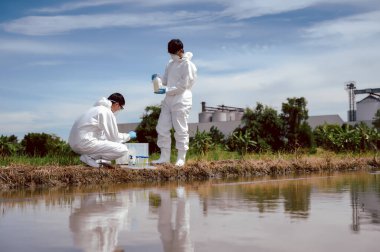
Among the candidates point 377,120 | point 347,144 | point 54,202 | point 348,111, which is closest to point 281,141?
point 347,144

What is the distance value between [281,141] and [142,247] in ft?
126

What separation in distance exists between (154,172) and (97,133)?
1.34 metres

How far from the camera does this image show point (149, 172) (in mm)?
10703

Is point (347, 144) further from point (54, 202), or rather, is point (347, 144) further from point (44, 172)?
point (54, 202)

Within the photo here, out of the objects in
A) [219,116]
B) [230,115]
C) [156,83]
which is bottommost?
[156,83]

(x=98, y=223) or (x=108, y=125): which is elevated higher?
(x=108, y=125)

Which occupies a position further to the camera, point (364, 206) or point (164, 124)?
point (164, 124)

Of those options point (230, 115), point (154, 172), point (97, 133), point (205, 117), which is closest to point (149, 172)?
point (154, 172)

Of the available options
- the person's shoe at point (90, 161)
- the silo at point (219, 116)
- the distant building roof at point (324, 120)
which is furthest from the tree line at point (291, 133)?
the person's shoe at point (90, 161)

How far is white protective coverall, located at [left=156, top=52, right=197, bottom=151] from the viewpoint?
11562 mm

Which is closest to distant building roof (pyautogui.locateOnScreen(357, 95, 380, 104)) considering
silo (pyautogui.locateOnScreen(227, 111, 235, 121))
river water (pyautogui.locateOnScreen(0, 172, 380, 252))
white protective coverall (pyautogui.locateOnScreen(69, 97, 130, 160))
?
silo (pyautogui.locateOnScreen(227, 111, 235, 121))

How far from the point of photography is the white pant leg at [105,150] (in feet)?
33.0

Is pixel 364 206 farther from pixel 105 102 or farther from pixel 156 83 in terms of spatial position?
pixel 156 83

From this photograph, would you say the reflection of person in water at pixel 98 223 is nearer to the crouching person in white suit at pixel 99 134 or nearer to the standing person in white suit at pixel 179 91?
the crouching person in white suit at pixel 99 134
